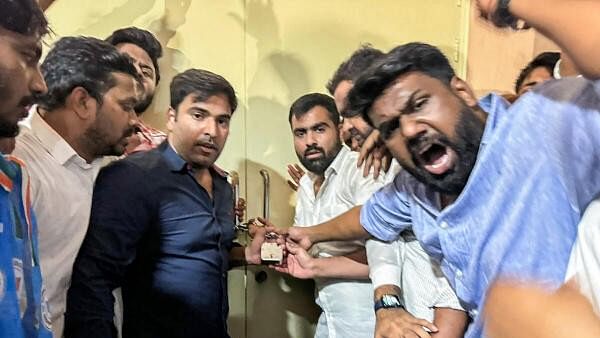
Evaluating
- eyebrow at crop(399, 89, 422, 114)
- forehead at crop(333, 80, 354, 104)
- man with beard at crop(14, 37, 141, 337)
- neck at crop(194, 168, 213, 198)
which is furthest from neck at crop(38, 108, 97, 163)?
forehead at crop(333, 80, 354, 104)

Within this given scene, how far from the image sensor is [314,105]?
2.05 m

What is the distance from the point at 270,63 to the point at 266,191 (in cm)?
46

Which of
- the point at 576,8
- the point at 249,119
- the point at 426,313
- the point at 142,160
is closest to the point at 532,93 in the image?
the point at 576,8

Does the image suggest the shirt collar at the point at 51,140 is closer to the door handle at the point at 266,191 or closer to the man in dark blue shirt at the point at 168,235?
the man in dark blue shirt at the point at 168,235

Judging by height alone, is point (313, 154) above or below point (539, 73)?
below

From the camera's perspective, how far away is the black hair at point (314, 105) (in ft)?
6.75

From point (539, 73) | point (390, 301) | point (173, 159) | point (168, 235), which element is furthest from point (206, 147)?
point (539, 73)

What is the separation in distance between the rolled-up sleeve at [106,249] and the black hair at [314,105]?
0.76 meters

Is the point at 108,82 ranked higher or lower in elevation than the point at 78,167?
higher

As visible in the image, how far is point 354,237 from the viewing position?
148 cm

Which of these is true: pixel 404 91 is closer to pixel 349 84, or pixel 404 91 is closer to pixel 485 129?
pixel 485 129

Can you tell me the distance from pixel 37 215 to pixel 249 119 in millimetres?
1099

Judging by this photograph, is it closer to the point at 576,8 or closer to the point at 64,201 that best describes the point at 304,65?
the point at 64,201

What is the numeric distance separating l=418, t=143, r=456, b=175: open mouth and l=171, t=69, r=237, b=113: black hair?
73 centimetres
